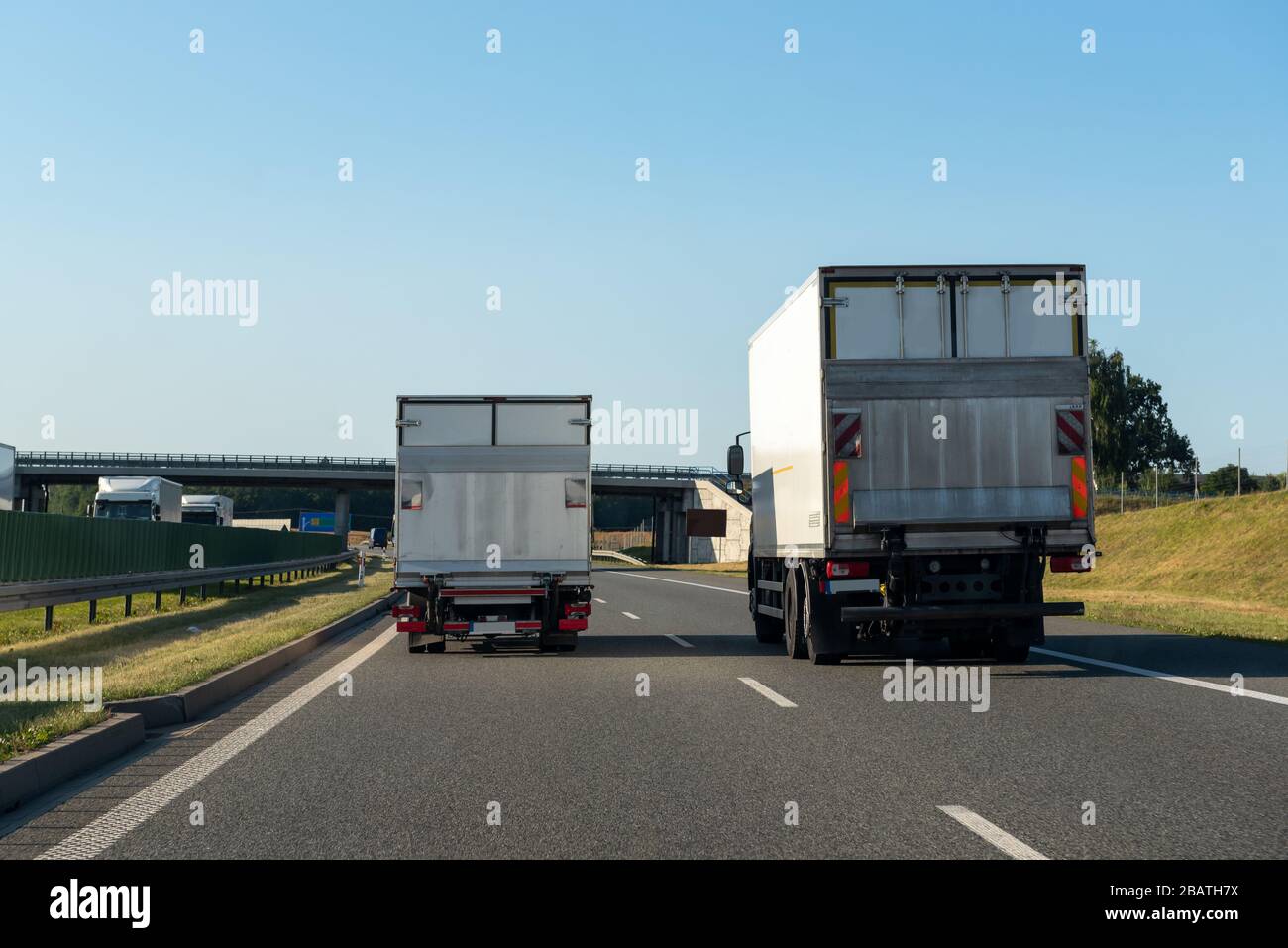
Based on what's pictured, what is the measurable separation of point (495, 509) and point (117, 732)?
763 centimetres

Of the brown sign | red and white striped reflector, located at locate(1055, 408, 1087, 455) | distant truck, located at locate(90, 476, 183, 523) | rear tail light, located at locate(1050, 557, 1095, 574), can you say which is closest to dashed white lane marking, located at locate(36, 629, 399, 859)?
rear tail light, located at locate(1050, 557, 1095, 574)

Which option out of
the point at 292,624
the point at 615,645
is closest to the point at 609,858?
the point at 615,645

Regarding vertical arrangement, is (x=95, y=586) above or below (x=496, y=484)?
below

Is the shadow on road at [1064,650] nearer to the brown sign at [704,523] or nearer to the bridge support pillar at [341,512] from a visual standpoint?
the brown sign at [704,523]

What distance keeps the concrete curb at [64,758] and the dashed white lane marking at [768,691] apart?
17.0 feet

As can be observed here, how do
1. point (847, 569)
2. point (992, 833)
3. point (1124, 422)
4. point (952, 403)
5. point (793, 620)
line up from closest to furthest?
point (992, 833) < point (952, 403) < point (847, 569) < point (793, 620) < point (1124, 422)

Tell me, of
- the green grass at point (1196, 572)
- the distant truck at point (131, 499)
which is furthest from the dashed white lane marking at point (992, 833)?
the distant truck at point (131, 499)

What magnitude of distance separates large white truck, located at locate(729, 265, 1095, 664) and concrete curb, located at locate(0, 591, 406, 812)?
19.5ft

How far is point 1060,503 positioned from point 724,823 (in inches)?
305

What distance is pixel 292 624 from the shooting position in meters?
19.2

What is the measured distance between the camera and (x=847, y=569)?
1309 cm

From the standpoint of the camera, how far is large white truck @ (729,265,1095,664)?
12852 millimetres
